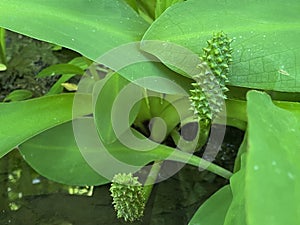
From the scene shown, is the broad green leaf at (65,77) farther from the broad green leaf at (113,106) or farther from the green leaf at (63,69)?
the broad green leaf at (113,106)

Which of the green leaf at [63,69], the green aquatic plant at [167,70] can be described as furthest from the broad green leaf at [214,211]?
the green leaf at [63,69]

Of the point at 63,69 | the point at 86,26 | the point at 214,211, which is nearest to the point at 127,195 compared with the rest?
the point at 214,211

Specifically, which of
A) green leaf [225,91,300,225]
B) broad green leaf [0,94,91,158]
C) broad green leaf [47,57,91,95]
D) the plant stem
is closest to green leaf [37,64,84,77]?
broad green leaf [47,57,91,95]

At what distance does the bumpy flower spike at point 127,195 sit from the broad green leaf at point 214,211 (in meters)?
0.07

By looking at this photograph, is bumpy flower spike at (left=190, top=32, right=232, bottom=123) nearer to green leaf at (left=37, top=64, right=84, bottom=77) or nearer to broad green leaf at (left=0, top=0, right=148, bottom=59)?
broad green leaf at (left=0, top=0, right=148, bottom=59)

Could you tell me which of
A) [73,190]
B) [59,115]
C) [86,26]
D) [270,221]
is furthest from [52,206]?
[270,221]

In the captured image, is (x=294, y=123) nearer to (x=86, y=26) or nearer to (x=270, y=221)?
(x=270, y=221)

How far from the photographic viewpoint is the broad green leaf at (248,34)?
A: 0.68 metres

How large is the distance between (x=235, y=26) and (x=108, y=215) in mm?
A: 337

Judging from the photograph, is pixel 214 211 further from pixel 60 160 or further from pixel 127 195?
pixel 60 160

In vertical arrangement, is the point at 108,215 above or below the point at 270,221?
below

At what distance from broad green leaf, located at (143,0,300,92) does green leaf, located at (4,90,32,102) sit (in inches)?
15.6

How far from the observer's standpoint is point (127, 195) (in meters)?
0.70

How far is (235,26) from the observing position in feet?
2.28
